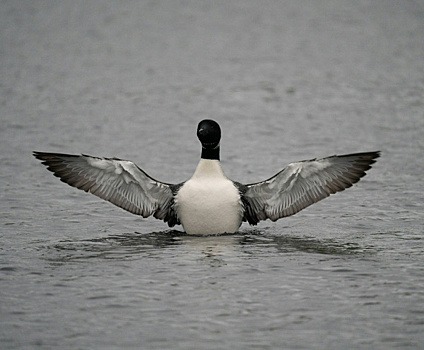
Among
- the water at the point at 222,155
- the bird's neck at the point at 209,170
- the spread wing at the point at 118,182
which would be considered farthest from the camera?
the bird's neck at the point at 209,170

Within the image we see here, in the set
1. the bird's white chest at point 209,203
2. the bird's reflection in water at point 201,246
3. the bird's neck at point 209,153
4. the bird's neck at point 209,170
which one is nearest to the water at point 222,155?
the bird's reflection in water at point 201,246

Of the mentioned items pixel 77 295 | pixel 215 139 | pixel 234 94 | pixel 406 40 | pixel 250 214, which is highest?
pixel 406 40

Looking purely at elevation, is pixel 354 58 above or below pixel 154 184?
above

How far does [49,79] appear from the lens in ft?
61.6

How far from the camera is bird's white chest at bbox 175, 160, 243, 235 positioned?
32.8 feet

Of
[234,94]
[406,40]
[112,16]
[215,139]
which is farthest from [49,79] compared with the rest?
[215,139]

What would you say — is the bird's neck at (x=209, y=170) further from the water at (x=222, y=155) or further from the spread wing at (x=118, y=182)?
the water at (x=222, y=155)

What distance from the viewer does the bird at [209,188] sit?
993 centimetres

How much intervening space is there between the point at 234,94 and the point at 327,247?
333 inches

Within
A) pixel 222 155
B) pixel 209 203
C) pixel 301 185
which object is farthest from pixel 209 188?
pixel 222 155

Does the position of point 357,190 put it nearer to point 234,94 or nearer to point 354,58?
point 234,94

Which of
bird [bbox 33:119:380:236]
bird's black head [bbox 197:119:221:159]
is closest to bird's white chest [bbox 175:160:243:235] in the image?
bird [bbox 33:119:380:236]

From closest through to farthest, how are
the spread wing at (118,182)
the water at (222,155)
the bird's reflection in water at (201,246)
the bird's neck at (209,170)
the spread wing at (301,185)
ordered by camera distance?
the water at (222,155)
the bird's reflection in water at (201,246)
the spread wing at (301,185)
the spread wing at (118,182)
the bird's neck at (209,170)

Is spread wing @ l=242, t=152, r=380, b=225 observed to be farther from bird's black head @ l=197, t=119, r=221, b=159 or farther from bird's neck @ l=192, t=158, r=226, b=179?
bird's black head @ l=197, t=119, r=221, b=159
